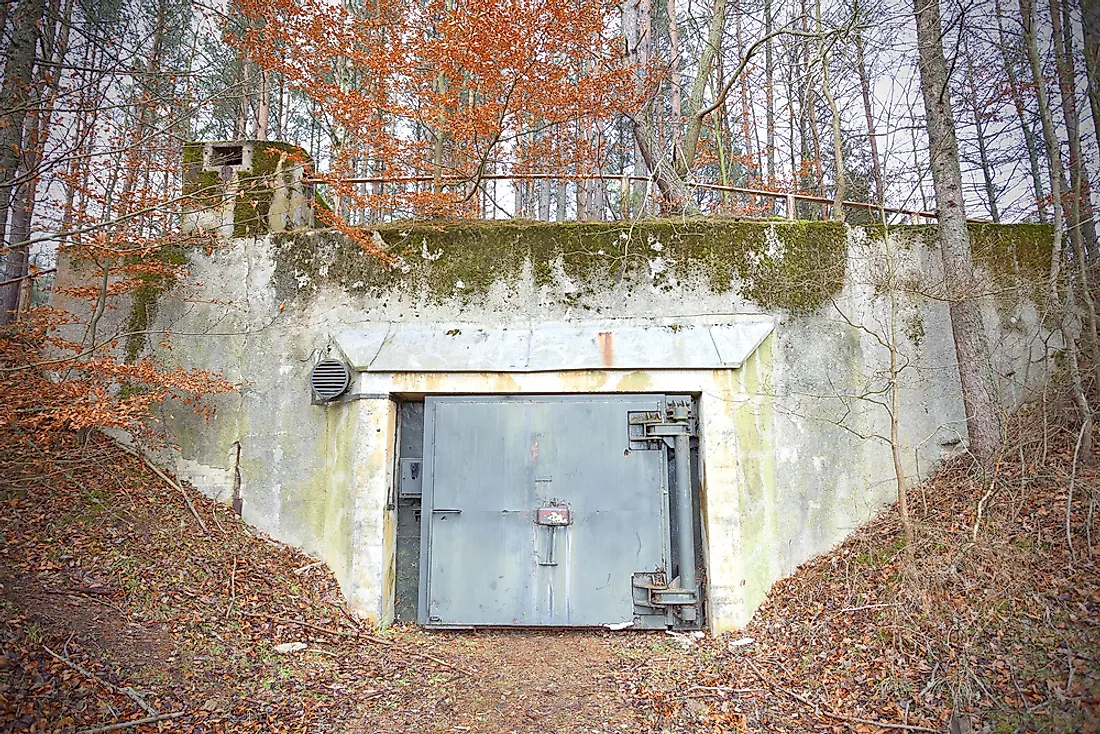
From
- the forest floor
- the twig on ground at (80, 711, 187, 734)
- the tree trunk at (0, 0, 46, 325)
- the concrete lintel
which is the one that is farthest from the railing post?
the twig on ground at (80, 711, 187, 734)

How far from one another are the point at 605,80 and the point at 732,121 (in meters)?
6.71

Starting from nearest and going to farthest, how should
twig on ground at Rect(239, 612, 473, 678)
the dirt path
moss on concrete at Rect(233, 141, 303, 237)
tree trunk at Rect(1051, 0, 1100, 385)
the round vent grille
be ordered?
1. the dirt path
2. twig on ground at Rect(239, 612, 473, 678)
3. tree trunk at Rect(1051, 0, 1100, 385)
4. the round vent grille
5. moss on concrete at Rect(233, 141, 303, 237)

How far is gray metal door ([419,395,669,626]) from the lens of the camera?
6160mm

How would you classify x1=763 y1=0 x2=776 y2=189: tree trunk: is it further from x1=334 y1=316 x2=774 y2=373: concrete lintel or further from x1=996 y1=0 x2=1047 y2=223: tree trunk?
x1=334 y1=316 x2=774 y2=373: concrete lintel

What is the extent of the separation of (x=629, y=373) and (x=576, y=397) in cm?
54

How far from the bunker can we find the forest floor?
380mm

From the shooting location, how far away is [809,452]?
20.9 feet

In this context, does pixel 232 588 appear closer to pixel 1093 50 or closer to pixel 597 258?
pixel 597 258

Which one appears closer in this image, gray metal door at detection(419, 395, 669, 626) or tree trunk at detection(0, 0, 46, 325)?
tree trunk at detection(0, 0, 46, 325)

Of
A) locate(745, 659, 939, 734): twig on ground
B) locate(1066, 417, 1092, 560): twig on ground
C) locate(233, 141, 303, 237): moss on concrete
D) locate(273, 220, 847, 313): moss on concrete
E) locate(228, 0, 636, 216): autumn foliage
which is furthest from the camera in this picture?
locate(228, 0, 636, 216): autumn foliage

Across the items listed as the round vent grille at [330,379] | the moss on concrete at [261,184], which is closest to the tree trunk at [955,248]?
the round vent grille at [330,379]

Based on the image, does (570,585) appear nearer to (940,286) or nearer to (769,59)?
(940,286)

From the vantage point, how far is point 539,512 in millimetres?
6234

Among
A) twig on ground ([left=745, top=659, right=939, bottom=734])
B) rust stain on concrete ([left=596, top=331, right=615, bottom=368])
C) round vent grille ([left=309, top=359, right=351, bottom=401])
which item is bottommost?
twig on ground ([left=745, top=659, right=939, bottom=734])
